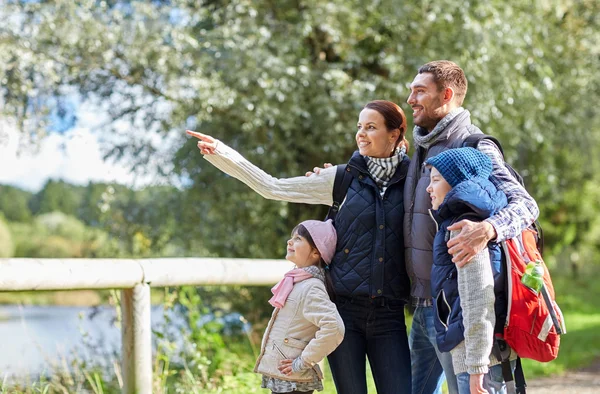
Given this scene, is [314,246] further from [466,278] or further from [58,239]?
[58,239]

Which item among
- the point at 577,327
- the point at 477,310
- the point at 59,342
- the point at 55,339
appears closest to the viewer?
the point at 477,310

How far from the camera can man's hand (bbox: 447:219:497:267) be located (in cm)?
257

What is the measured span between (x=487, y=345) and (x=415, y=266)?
1.94 ft

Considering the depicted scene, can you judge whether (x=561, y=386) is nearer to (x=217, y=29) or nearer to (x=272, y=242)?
(x=272, y=242)

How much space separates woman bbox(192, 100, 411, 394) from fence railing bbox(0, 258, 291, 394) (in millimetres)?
1013

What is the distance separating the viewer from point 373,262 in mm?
3109

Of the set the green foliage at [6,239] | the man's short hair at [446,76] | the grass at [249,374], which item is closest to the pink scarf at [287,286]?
the man's short hair at [446,76]

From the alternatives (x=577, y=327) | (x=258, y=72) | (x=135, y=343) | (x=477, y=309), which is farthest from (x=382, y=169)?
(x=577, y=327)

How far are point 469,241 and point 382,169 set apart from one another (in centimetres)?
75

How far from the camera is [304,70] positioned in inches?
342

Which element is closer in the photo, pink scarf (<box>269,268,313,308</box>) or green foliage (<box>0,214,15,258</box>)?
pink scarf (<box>269,268,313,308</box>)

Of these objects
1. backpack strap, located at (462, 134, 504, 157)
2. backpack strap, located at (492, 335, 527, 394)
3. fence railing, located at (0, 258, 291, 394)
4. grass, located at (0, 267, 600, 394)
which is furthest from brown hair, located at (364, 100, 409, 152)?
grass, located at (0, 267, 600, 394)

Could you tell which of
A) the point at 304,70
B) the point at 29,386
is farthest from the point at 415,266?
the point at 304,70

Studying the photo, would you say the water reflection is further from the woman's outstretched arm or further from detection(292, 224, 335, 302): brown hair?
detection(292, 224, 335, 302): brown hair
